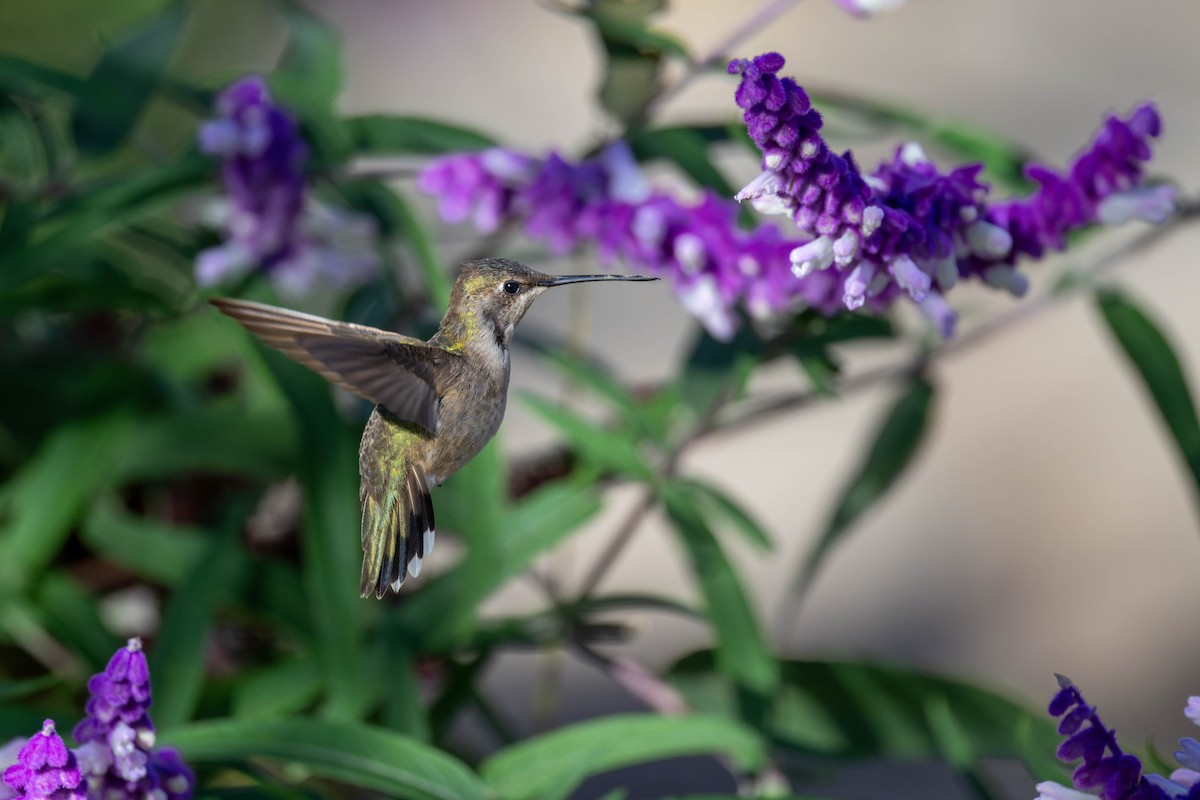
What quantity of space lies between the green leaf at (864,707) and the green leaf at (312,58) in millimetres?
590

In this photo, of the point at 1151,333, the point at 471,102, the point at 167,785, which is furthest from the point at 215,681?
the point at 471,102

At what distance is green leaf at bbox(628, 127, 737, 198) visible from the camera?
39.9 inches

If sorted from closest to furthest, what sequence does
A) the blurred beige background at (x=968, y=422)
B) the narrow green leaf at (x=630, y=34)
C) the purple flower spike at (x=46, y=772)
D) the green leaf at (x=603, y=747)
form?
the purple flower spike at (x=46, y=772), the green leaf at (x=603, y=747), the narrow green leaf at (x=630, y=34), the blurred beige background at (x=968, y=422)

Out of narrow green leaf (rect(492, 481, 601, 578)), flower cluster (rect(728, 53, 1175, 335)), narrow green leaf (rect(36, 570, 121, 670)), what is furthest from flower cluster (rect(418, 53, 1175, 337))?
narrow green leaf (rect(36, 570, 121, 670))

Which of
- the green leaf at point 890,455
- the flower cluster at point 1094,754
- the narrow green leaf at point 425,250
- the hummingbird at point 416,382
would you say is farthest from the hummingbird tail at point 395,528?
the green leaf at point 890,455

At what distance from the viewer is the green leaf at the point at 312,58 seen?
120 centimetres

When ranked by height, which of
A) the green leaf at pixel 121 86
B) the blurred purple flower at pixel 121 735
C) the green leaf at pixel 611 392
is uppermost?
the green leaf at pixel 121 86

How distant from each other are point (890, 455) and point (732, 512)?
0.35 meters

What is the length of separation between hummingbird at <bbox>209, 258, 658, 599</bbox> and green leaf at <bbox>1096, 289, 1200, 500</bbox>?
2.08 ft

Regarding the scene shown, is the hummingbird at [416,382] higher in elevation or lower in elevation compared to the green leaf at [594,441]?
lower

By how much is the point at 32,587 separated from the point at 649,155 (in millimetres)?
609

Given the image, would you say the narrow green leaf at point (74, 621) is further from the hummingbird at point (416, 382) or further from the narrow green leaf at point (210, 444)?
the hummingbird at point (416, 382)

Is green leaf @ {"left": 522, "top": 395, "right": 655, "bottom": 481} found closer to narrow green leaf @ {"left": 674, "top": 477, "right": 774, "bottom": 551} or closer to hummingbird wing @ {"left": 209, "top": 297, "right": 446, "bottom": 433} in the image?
narrow green leaf @ {"left": 674, "top": 477, "right": 774, "bottom": 551}

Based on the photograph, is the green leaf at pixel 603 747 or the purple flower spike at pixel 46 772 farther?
the green leaf at pixel 603 747
